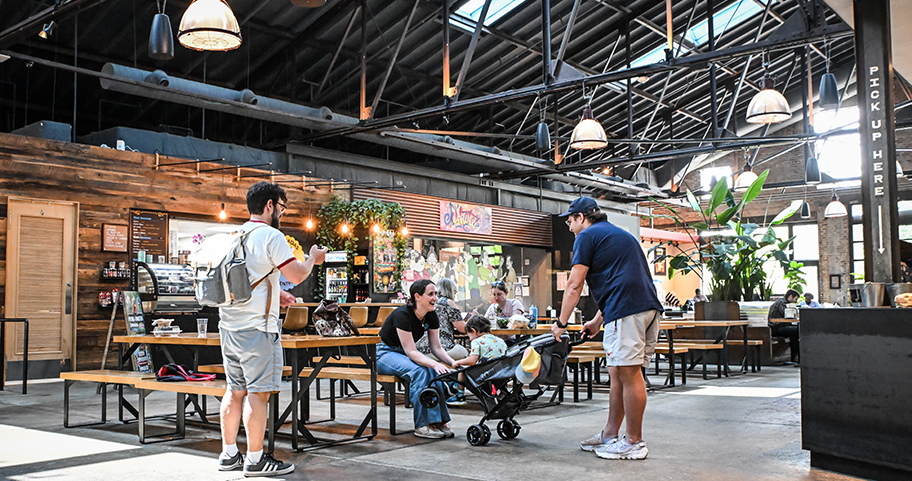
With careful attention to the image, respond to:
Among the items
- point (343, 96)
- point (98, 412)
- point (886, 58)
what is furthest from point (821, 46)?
point (98, 412)

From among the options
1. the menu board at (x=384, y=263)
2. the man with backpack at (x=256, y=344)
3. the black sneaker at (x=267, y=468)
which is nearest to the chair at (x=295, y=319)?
the man with backpack at (x=256, y=344)

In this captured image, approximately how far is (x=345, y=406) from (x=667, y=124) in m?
15.2

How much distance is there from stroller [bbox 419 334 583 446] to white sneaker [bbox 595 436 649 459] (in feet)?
1.92

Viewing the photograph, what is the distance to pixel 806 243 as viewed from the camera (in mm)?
23953

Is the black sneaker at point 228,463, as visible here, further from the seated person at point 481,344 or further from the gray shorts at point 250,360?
the seated person at point 481,344

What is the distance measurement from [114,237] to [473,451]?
289 inches

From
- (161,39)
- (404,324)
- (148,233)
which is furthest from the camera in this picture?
(148,233)

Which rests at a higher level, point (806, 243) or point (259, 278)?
point (806, 243)

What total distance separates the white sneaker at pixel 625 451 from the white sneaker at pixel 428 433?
1.20 metres

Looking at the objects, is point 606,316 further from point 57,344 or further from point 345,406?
point 57,344

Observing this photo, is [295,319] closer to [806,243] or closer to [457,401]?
[457,401]

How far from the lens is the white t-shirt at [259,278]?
3.99 metres

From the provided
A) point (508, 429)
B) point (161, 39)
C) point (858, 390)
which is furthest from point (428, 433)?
point (161, 39)

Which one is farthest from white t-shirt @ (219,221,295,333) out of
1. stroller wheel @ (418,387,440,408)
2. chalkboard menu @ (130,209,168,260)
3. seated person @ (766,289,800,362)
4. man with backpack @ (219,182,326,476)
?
seated person @ (766,289,800,362)
